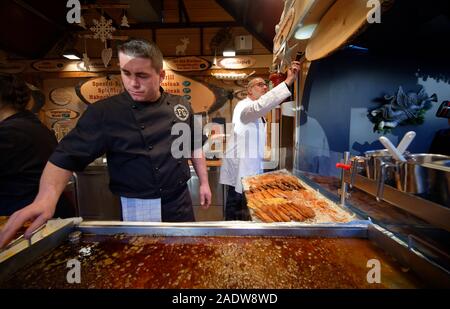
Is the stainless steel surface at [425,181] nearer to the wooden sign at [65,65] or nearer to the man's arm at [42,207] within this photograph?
the man's arm at [42,207]

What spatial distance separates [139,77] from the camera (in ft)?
4.59

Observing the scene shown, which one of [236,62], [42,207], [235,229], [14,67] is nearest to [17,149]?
[42,207]

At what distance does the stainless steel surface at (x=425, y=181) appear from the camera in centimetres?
77

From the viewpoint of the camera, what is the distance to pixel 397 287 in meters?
0.74

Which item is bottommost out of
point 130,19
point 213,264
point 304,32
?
point 213,264

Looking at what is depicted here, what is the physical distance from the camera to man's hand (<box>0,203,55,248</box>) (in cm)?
82

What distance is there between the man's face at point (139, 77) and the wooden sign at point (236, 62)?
3.82m

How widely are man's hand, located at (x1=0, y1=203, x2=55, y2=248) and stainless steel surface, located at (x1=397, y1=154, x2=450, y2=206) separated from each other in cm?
146

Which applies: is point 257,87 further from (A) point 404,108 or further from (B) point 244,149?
(A) point 404,108

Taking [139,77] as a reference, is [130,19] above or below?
above

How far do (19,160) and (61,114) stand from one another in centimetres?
499
